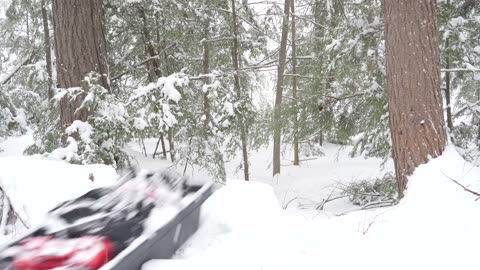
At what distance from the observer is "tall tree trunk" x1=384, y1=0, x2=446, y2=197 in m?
4.10

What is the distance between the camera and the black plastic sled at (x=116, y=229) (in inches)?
82.7

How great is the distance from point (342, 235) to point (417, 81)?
2.02 meters

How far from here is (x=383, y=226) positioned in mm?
3145

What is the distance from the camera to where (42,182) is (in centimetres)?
358

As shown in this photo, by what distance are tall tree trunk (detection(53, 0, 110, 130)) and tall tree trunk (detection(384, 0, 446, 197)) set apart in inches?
151

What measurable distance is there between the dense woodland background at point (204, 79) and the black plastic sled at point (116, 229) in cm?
210

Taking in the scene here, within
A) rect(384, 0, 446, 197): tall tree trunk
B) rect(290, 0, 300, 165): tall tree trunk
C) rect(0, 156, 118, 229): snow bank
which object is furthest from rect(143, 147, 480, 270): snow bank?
rect(290, 0, 300, 165): tall tree trunk

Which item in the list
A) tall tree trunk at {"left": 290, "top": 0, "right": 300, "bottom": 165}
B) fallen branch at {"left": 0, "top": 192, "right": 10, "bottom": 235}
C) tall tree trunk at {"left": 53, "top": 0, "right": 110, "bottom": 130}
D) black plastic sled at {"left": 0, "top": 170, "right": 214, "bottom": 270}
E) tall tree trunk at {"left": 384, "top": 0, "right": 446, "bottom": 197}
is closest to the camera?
black plastic sled at {"left": 0, "top": 170, "right": 214, "bottom": 270}

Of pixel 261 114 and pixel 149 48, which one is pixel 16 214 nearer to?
pixel 149 48

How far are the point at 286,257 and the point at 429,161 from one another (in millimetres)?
2265

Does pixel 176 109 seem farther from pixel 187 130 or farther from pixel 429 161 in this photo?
pixel 429 161

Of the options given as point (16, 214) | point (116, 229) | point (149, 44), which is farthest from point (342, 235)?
point (149, 44)

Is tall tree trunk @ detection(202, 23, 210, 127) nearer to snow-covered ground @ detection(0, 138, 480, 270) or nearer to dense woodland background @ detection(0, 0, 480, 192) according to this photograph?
dense woodland background @ detection(0, 0, 480, 192)

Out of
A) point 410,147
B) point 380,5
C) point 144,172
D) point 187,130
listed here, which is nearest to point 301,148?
point 187,130
